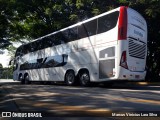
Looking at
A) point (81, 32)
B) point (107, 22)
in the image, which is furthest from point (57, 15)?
point (107, 22)

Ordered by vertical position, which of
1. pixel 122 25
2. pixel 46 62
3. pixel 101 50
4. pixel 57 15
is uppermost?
→ pixel 57 15

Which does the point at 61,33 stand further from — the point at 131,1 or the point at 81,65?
the point at 131,1

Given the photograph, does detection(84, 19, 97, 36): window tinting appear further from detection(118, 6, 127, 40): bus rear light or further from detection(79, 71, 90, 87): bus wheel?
detection(79, 71, 90, 87): bus wheel

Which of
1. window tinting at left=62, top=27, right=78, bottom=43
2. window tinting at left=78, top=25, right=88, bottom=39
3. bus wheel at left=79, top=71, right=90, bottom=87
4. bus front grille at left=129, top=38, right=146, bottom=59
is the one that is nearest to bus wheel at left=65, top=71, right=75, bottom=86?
bus wheel at left=79, top=71, right=90, bottom=87

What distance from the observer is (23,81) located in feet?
74.5

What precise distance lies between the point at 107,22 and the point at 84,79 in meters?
3.40

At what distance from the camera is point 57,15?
25.1 m

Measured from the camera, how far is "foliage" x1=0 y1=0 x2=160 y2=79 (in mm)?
21406

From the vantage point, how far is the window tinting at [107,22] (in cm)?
1286

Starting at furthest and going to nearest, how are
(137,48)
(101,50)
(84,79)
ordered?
(84,79) → (101,50) → (137,48)

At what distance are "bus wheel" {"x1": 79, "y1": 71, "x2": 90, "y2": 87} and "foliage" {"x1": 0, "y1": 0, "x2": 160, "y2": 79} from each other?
25.3ft

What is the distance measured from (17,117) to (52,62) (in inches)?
518

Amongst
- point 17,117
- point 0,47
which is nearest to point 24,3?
point 0,47

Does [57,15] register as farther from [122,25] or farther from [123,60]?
[123,60]
